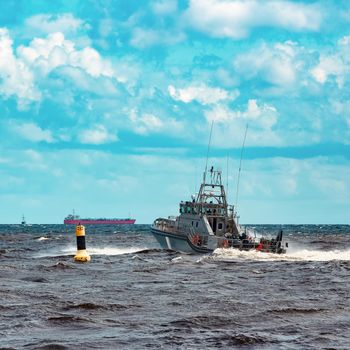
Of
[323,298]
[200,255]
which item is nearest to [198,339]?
[323,298]

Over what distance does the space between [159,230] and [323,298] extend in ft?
106

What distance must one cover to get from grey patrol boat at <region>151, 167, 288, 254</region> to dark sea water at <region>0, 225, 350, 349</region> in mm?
9581

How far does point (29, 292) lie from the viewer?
26156 mm

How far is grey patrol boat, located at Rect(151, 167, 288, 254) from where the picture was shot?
159 feet

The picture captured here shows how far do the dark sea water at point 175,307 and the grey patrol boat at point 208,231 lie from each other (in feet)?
31.4

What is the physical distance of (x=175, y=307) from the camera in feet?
72.8

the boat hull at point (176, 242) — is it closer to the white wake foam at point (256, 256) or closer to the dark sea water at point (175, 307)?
the white wake foam at point (256, 256)

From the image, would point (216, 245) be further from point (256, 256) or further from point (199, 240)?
point (256, 256)

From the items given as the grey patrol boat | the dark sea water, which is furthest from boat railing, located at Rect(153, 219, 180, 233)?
the dark sea water

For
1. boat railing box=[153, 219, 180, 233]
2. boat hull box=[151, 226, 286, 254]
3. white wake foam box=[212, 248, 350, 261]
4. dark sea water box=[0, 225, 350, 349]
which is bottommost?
dark sea water box=[0, 225, 350, 349]

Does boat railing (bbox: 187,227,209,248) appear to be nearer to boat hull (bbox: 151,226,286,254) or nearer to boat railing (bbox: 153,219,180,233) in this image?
boat hull (bbox: 151,226,286,254)

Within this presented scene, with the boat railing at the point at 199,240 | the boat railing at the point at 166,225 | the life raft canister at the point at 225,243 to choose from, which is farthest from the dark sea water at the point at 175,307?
the boat railing at the point at 166,225

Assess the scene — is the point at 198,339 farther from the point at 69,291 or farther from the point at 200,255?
the point at 200,255

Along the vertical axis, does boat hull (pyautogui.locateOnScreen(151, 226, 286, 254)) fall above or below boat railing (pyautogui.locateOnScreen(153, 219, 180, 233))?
below
